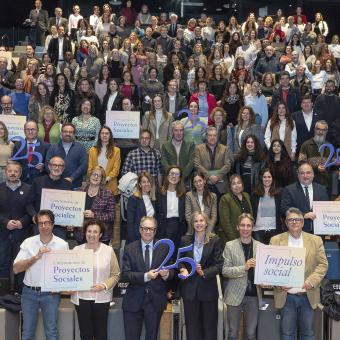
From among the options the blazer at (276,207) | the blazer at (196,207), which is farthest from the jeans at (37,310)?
the blazer at (276,207)

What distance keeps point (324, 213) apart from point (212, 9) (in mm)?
19464

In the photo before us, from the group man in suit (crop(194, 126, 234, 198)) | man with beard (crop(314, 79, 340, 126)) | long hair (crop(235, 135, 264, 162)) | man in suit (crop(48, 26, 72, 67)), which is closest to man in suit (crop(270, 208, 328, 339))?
man in suit (crop(194, 126, 234, 198))

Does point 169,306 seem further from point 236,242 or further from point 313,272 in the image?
point 313,272

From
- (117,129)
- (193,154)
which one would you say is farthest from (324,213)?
(117,129)

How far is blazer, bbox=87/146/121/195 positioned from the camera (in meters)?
10.5

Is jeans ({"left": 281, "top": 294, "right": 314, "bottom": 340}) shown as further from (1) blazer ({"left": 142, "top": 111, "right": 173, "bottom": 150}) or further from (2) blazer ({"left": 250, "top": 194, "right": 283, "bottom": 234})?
(1) blazer ({"left": 142, "top": 111, "right": 173, "bottom": 150})

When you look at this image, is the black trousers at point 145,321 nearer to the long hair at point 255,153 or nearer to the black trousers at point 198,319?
the black trousers at point 198,319

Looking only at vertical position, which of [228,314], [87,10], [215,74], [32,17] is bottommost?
[228,314]

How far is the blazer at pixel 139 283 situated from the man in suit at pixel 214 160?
2.64 meters

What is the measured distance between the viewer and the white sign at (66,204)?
29.5 ft

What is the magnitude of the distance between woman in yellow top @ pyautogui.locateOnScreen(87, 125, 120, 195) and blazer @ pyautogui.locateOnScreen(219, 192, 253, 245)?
1.89 metres

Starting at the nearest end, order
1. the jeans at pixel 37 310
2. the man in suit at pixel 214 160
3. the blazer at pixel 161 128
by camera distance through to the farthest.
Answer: the jeans at pixel 37 310 < the man in suit at pixel 214 160 < the blazer at pixel 161 128

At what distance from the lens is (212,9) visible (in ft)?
89.5

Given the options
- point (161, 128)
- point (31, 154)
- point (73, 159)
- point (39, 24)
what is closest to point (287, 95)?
point (161, 128)
